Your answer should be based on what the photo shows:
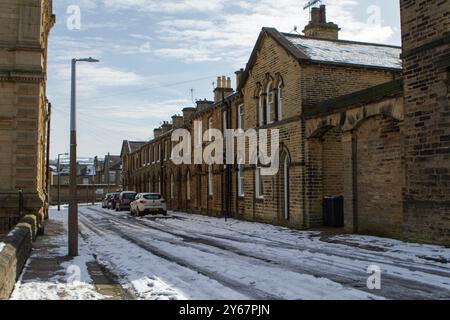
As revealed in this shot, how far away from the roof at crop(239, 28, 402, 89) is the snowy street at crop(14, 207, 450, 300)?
7783 mm

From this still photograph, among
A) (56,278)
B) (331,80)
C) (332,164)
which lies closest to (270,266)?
(56,278)

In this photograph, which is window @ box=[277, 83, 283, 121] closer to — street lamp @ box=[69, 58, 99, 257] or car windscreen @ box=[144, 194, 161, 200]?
street lamp @ box=[69, 58, 99, 257]

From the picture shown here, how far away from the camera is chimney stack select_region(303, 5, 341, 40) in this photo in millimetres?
26172

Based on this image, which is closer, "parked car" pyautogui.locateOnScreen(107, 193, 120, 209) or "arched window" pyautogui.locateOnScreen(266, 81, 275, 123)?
"arched window" pyautogui.locateOnScreen(266, 81, 275, 123)

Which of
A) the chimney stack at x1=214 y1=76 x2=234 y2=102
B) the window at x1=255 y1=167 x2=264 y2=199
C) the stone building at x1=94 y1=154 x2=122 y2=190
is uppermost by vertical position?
the chimney stack at x1=214 y1=76 x2=234 y2=102

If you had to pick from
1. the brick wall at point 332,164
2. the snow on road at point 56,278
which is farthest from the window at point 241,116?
the snow on road at point 56,278

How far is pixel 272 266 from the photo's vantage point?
10.0 metres

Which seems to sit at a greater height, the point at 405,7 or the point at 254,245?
the point at 405,7

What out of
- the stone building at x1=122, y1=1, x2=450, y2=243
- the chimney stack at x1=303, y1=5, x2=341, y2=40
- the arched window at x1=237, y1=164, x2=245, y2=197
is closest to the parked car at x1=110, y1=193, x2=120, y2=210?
the stone building at x1=122, y1=1, x2=450, y2=243

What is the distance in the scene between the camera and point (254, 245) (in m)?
13.8

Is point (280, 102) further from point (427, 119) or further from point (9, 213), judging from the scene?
point (9, 213)

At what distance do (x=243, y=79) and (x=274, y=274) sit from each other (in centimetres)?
1626
